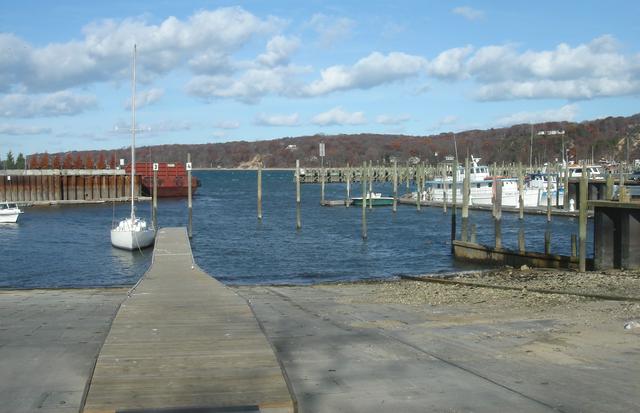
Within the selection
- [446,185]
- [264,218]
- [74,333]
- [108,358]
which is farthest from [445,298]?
[446,185]

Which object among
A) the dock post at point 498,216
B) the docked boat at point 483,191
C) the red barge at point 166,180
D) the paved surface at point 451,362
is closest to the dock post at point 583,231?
the dock post at point 498,216

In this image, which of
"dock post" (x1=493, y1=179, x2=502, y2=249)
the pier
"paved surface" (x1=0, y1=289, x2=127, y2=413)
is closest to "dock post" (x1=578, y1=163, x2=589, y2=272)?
"dock post" (x1=493, y1=179, x2=502, y2=249)

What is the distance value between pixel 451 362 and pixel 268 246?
34.3m

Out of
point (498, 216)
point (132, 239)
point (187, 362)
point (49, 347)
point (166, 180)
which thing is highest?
point (166, 180)

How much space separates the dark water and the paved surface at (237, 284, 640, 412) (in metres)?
16.6

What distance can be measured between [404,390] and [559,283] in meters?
12.6

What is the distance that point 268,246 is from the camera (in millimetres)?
45281

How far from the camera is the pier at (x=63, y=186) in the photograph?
92.4 m

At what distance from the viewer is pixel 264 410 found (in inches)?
323

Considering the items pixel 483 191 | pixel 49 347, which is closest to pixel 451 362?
pixel 49 347

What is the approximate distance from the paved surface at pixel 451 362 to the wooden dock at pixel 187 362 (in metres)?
0.58

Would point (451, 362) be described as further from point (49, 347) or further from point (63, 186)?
point (63, 186)

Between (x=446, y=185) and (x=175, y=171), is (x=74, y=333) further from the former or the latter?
(x=175, y=171)

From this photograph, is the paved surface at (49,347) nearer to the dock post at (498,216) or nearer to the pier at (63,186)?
the dock post at (498,216)
